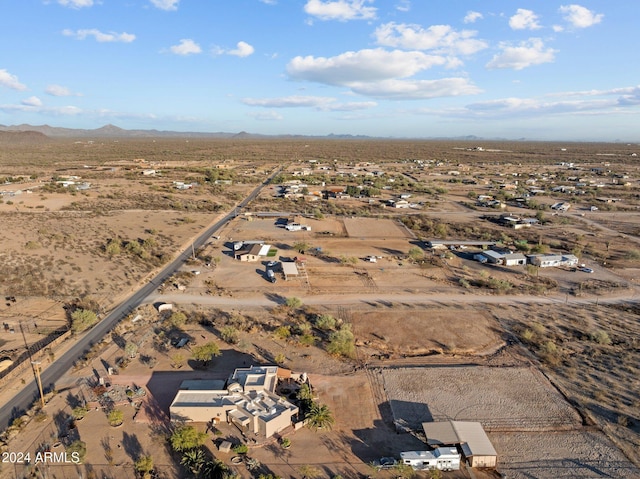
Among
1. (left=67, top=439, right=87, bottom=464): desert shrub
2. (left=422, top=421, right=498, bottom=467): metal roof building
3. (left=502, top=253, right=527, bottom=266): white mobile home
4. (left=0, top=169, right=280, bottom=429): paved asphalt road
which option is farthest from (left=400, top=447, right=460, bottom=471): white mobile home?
(left=502, top=253, right=527, bottom=266): white mobile home

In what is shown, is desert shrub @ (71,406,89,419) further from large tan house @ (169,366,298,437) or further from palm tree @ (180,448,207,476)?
palm tree @ (180,448,207,476)

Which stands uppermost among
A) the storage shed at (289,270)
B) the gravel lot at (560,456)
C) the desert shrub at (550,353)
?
the storage shed at (289,270)

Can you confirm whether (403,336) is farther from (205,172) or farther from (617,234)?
(205,172)

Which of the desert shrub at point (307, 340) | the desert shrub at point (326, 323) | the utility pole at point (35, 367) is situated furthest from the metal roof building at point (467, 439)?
the utility pole at point (35, 367)

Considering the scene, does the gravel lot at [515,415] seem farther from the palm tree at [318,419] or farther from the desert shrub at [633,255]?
the desert shrub at [633,255]

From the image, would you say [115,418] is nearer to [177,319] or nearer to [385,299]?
[177,319]

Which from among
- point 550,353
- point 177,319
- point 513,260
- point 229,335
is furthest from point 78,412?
point 513,260
